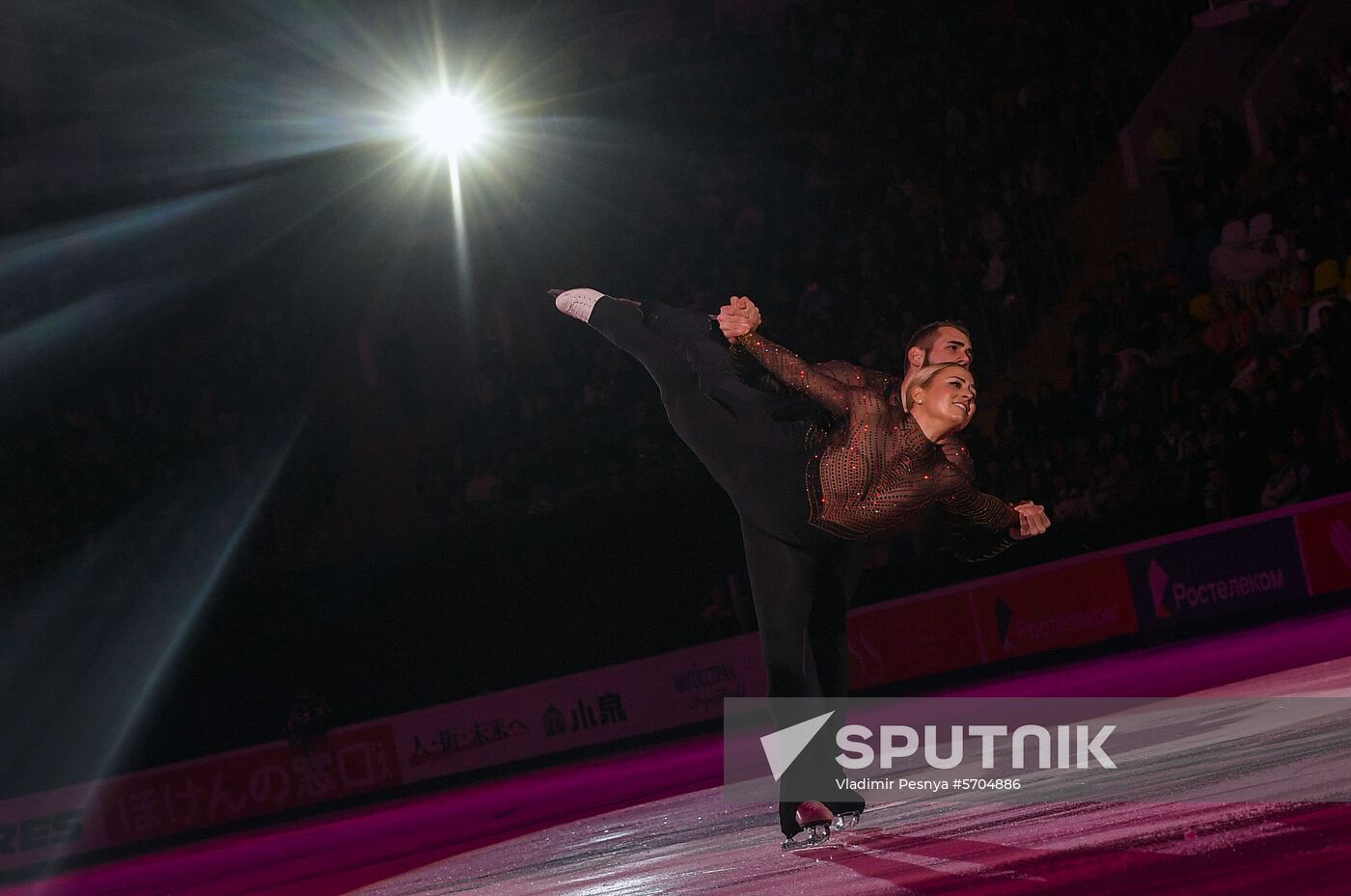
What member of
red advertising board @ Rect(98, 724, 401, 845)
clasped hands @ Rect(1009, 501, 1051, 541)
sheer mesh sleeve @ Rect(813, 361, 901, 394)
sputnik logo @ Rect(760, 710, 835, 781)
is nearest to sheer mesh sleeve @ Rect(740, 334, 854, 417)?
sheer mesh sleeve @ Rect(813, 361, 901, 394)

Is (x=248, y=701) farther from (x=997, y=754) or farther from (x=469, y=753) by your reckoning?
(x=997, y=754)

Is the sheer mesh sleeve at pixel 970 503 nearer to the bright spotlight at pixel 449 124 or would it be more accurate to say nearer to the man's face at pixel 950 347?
the man's face at pixel 950 347

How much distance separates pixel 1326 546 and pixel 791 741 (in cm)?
789

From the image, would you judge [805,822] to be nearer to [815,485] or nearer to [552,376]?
[815,485]

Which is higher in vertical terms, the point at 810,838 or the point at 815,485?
the point at 815,485

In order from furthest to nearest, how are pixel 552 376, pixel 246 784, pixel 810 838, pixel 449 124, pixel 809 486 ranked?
pixel 449 124
pixel 552 376
pixel 246 784
pixel 809 486
pixel 810 838

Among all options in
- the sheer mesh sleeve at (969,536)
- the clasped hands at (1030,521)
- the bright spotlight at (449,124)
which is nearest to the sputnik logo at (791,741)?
the sheer mesh sleeve at (969,536)

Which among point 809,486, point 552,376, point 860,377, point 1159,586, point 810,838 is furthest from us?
point 552,376

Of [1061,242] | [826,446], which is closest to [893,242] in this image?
[1061,242]

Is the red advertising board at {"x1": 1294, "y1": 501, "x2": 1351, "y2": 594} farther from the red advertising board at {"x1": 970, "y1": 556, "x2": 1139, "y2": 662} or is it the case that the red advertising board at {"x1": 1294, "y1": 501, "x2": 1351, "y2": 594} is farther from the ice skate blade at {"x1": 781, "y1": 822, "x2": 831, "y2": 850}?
the ice skate blade at {"x1": 781, "y1": 822, "x2": 831, "y2": 850}

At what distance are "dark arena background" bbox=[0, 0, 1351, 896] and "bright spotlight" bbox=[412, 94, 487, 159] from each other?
7 cm

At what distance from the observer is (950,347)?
11.9 feet

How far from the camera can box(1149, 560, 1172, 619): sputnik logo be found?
10750mm

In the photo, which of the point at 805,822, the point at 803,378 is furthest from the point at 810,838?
the point at 803,378
